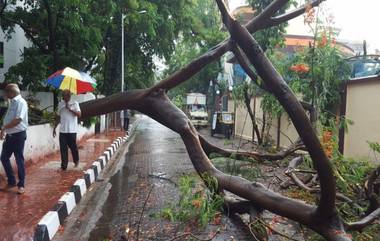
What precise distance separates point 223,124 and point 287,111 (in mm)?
19265

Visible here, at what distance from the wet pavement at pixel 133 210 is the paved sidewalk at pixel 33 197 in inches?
17.3

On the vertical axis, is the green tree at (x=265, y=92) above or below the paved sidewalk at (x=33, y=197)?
above

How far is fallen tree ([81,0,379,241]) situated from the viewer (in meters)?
3.52

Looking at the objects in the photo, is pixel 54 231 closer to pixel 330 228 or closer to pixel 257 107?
pixel 330 228

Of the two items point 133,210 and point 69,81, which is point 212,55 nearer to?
point 133,210

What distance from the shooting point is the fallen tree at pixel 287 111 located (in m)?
3.52

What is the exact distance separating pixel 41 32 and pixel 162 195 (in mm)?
9000

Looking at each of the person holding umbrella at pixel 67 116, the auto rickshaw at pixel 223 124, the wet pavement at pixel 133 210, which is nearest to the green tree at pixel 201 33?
the auto rickshaw at pixel 223 124

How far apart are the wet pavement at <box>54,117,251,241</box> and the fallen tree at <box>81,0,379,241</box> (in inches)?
27.0

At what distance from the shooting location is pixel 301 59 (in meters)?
10.7

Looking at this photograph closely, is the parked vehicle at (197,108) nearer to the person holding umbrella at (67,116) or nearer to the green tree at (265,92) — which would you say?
the green tree at (265,92)

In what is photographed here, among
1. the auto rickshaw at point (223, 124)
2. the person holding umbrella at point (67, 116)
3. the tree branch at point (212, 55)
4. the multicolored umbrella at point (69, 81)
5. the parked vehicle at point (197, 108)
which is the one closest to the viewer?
the tree branch at point (212, 55)

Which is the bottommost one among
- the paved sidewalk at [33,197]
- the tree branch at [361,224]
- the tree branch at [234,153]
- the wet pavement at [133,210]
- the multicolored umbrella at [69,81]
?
the wet pavement at [133,210]

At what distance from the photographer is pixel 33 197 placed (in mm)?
6543
